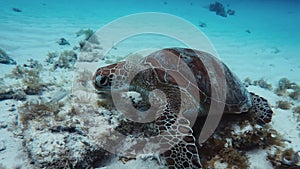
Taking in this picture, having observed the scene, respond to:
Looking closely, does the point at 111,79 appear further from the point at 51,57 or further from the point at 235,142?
the point at 51,57

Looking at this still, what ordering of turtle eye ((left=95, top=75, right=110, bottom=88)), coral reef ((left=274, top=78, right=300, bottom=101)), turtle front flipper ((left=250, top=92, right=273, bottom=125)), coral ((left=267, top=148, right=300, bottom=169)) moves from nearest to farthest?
coral ((left=267, top=148, right=300, bottom=169)) → turtle eye ((left=95, top=75, right=110, bottom=88)) → turtle front flipper ((left=250, top=92, right=273, bottom=125)) → coral reef ((left=274, top=78, right=300, bottom=101))

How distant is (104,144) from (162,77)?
4.27 feet

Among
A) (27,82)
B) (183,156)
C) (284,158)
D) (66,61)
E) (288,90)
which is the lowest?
(284,158)

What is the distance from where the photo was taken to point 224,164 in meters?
2.46

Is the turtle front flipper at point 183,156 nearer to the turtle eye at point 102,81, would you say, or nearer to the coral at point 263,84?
the turtle eye at point 102,81

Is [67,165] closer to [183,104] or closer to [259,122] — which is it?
[183,104]

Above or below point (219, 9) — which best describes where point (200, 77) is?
below

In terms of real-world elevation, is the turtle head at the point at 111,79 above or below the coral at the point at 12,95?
above

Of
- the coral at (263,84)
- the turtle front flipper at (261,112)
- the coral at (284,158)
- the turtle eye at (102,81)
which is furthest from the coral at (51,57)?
the coral at (263,84)

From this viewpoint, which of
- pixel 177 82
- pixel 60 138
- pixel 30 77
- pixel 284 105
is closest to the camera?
pixel 60 138

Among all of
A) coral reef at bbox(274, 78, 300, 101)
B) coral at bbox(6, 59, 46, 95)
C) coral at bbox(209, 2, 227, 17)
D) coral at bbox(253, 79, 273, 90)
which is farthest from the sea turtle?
coral at bbox(209, 2, 227, 17)

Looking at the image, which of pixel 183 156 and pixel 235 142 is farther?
pixel 235 142

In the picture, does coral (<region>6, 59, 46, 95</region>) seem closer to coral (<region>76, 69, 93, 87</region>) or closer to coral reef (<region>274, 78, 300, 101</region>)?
coral (<region>76, 69, 93, 87</region>)

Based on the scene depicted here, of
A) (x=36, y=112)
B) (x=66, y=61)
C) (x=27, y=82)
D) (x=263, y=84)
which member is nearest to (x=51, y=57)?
(x=66, y=61)
